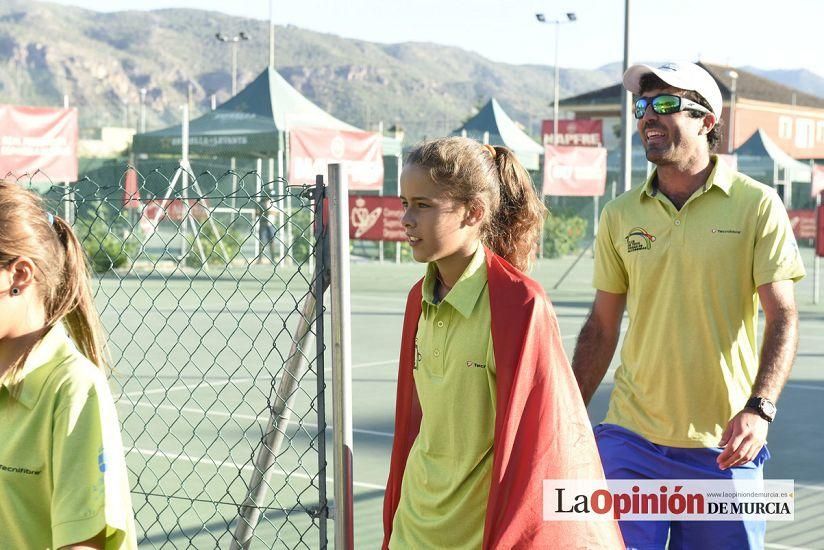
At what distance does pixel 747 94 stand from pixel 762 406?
252ft

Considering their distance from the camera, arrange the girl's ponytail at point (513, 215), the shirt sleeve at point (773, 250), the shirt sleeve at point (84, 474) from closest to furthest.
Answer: the shirt sleeve at point (84, 474), the girl's ponytail at point (513, 215), the shirt sleeve at point (773, 250)

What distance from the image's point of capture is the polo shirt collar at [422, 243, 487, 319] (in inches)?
126

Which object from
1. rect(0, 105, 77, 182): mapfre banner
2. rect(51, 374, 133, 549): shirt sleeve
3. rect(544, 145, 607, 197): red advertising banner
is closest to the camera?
rect(51, 374, 133, 549): shirt sleeve

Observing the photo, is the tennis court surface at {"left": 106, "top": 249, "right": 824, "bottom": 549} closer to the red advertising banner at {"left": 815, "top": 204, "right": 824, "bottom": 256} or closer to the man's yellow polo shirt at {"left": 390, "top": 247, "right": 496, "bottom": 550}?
the man's yellow polo shirt at {"left": 390, "top": 247, "right": 496, "bottom": 550}

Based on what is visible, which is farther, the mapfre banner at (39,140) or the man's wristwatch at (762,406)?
the mapfre banner at (39,140)

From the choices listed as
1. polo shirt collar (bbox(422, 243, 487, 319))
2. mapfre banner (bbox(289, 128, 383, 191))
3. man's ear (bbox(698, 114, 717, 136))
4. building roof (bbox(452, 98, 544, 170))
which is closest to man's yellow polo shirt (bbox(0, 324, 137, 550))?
polo shirt collar (bbox(422, 243, 487, 319))

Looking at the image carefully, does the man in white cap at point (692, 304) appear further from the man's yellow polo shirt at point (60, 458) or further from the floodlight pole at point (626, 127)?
the floodlight pole at point (626, 127)

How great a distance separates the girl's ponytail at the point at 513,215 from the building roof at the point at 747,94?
69.4m

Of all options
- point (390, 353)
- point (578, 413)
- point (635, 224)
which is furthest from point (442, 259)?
point (390, 353)

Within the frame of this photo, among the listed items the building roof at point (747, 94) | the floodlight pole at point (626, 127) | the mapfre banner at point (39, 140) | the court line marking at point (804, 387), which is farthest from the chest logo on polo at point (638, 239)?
the building roof at point (747, 94)

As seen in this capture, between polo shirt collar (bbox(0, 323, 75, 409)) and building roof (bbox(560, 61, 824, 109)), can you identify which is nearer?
polo shirt collar (bbox(0, 323, 75, 409))

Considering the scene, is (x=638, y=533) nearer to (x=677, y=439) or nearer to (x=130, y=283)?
(x=677, y=439)

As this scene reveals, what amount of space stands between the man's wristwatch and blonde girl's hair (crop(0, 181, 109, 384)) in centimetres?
198

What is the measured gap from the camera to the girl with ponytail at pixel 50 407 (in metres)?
2.13
